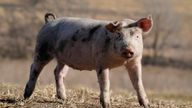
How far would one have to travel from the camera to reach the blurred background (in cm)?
3397

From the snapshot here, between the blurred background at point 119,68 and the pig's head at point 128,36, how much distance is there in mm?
18377

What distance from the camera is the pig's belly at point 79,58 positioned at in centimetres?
1088

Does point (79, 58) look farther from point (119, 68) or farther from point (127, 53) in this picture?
point (119, 68)

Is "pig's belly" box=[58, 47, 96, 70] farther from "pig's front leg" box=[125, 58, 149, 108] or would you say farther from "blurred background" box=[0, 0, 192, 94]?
"blurred background" box=[0, 0, 192, 94]

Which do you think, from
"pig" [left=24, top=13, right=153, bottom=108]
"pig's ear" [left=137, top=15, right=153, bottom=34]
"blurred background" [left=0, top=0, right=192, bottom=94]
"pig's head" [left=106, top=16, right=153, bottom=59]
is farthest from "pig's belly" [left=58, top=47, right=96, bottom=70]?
"blurred background" [left=0, top=0, right=192, bottom=94]

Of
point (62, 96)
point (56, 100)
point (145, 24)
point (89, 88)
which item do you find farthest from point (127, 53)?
point (89, 88)

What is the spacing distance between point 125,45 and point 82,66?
4.97ft

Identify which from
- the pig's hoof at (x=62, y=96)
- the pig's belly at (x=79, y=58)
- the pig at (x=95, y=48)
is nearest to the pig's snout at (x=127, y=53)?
the pig at (x=95, y=48)

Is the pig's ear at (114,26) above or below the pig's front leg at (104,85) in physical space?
above

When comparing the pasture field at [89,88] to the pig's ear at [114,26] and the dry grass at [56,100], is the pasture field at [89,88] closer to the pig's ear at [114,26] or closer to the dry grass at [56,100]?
the dry grass at [56,100]

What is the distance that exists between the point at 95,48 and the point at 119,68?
29576mm

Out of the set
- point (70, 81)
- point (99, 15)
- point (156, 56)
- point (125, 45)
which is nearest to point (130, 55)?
point (125, 45)

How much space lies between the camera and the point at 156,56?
51688 mm

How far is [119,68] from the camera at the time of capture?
1578 inches
